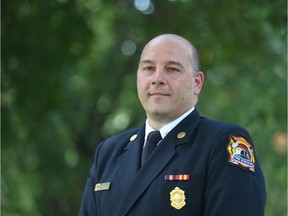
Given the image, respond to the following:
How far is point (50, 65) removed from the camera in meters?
10.3

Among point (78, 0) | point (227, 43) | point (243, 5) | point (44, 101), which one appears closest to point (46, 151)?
point (44, 101)

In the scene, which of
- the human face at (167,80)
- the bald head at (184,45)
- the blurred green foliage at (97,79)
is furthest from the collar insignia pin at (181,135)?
the blurred green foliage at (97,79)

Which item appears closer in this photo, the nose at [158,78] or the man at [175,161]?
the man at [175,161]

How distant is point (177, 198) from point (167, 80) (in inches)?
29.5

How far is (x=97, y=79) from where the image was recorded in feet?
42.7

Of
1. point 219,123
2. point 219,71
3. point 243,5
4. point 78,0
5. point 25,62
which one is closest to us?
point 219,123

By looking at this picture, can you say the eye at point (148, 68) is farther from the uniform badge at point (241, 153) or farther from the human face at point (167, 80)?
the uniform badge at point (241, 153)

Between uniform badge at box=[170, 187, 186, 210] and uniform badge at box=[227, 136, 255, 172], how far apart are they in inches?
13.5

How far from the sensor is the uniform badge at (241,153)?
376 cm

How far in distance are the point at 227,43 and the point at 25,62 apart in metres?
3.15

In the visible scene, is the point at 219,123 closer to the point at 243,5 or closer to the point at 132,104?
the point at 243,5

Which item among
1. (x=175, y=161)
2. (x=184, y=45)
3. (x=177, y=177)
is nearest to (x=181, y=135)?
(x=175, y=161)

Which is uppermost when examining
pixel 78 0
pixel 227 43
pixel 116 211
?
pixel 78 0

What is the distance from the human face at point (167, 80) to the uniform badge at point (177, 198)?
53 cm
